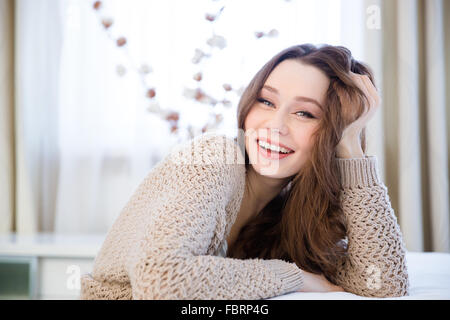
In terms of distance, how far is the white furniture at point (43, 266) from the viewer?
1.53m

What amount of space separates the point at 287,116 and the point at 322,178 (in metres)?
0.15

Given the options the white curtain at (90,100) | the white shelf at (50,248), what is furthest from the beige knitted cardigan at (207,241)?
the white curtain at (90,100)

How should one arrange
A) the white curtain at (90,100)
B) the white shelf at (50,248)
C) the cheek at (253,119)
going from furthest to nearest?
the white curtain at (90,100)
the white shelf at (50,248)
the cheek at (253,119)

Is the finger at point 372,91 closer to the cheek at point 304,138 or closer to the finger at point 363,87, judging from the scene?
the finger at point 363,87

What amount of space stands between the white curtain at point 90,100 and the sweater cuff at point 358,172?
1.03 m

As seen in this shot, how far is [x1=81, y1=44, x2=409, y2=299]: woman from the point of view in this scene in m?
0.66

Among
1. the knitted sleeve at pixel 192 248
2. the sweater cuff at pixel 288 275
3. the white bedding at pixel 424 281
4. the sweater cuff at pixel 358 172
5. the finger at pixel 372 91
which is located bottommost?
the white bedding at pixel 424 281

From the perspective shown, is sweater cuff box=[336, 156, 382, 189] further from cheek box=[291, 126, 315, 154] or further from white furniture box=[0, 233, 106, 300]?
white furniture box=[0, 233, 106, 300]

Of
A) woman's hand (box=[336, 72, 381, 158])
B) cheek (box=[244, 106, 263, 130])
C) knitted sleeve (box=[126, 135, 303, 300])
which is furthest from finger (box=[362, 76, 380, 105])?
knitted sleeve (box=[126, 135, 303, 300])

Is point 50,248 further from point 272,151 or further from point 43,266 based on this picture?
point 272,151

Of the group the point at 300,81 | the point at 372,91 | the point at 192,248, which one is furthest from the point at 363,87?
the point at 192,248

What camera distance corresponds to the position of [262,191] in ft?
3.13

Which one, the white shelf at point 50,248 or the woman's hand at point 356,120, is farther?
the white shelf at point 50,248

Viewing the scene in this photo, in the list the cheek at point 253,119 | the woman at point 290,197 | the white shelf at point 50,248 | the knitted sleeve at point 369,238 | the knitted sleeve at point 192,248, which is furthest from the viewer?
the white shelf at point 50,248
